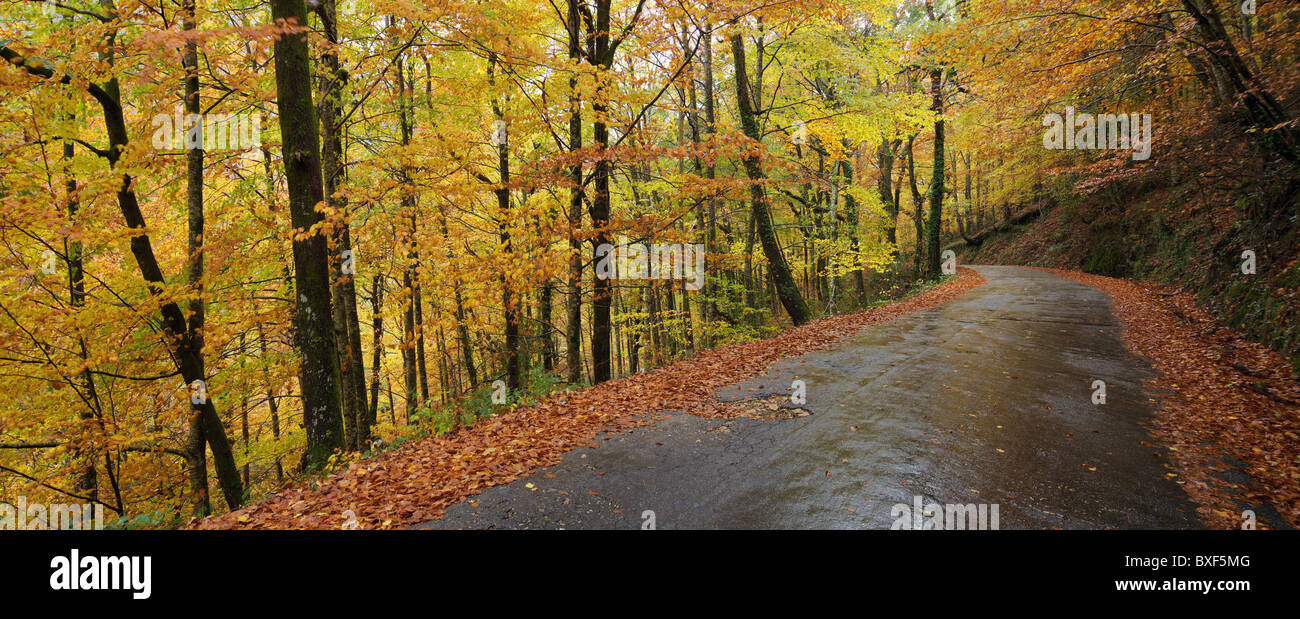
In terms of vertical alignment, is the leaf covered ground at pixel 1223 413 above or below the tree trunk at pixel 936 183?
below

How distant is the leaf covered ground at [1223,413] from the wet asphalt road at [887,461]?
0.78 feet

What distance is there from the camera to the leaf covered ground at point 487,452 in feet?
15.0

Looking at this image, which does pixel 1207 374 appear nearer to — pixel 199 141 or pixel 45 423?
pixel 199 141

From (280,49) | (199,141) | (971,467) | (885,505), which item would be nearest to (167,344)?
(199,141)

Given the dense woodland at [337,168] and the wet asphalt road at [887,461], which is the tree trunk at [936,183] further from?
Answer: the wet asphalt road at [887,461]

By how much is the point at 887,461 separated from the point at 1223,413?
5153mm

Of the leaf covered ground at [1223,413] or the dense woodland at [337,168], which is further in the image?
the dense woodland at [337,168]

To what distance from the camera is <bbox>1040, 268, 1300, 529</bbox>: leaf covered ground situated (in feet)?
14.8

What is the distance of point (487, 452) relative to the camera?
19.3 feet

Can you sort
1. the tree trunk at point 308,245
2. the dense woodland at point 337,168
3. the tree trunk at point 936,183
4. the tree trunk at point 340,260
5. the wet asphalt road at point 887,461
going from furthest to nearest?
the tree trunk at point 936,183 → the tree trunk at point 340,260 → the dense woodland at point 337,168 → the tree trunk at point 308,245 → the wet asphalt road at point 887,461

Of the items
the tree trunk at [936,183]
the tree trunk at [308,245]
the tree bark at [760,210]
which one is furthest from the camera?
the tree trunk at [936,183]

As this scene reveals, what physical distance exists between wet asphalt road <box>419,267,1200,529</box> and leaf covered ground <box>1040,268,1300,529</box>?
0.24 meters

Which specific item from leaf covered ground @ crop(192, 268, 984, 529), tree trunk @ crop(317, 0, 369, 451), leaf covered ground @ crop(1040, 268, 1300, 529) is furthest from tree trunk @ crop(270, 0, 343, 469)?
leaf covered ground @ crop(1040, 268, 1300, 529)

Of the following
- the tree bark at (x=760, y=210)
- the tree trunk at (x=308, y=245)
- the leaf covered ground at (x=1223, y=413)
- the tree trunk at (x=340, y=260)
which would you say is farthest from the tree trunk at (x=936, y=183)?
the tree trunk at (x=308, y=245)
